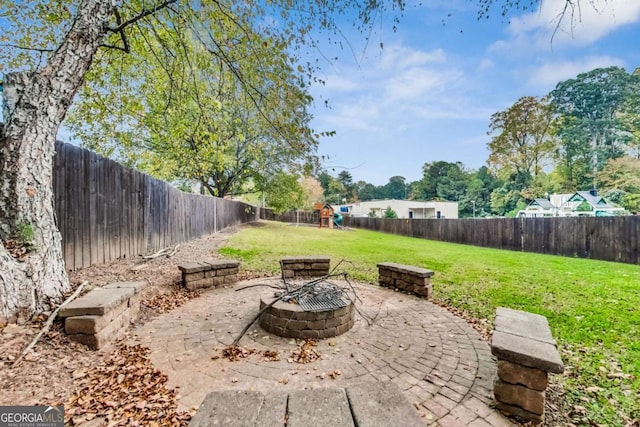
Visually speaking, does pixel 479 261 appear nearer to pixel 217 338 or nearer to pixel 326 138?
pixel 326 138

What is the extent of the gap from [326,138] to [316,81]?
1.02 metres

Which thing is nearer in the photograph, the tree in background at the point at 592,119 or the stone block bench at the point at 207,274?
the stone block bench at the point at 207,274

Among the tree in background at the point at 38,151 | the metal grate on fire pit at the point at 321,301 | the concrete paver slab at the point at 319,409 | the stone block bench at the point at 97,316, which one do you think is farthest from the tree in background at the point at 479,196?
the concrete paver slab at the point at 319,409

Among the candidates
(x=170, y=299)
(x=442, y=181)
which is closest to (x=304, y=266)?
(x=170, y=299)

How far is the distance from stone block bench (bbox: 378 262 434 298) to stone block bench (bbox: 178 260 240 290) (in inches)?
107

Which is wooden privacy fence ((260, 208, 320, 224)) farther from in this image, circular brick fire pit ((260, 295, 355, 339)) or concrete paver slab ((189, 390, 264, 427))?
concrete paver slab ((189, 390, 264, 427))

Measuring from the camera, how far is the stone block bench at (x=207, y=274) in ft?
14.8

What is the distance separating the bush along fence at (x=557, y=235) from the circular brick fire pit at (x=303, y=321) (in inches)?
438

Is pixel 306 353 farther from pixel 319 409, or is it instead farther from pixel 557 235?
pixel 557 235

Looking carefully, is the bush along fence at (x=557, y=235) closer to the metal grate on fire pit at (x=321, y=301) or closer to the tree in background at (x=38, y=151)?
the tree in background at (x=38, y=151)

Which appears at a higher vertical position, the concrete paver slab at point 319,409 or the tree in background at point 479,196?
the tree in background at point 479,196

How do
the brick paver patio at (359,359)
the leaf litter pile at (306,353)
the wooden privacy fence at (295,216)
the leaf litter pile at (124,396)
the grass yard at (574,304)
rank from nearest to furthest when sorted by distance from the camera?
the leaf litter pile at (124,396), the brick paver patio at (359,359), the grass yard at (574,304), the leaf litter pile at (306,353), the wooden privacy fence at (295,216)

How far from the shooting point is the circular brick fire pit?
9.60 ft

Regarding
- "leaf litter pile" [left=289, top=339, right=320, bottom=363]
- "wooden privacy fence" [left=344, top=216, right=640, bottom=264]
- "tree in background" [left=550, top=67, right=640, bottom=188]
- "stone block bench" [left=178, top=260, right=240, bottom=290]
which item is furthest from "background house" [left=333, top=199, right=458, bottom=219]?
"leaf litter pile" [left=289, top=339, right=320, bottom=363]
